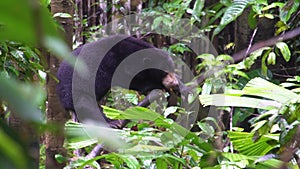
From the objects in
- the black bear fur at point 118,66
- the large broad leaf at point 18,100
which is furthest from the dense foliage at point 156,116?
the black bear fur at point 118,66

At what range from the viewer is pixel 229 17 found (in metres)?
1.38

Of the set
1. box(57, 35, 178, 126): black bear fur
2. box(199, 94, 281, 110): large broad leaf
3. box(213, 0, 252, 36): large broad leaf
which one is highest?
box(213, 0, 252, 36): large broad leaf

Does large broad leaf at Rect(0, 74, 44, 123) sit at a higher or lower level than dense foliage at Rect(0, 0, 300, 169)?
higher

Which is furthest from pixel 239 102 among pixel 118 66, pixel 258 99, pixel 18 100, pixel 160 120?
pixel 118 66

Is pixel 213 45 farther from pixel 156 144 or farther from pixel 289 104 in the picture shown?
pixel 289 104

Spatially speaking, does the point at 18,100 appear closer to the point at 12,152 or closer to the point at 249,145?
the point at 12,152

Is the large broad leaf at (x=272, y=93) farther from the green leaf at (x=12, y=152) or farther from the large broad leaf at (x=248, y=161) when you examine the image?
the green leaf at (x=12, y=152)

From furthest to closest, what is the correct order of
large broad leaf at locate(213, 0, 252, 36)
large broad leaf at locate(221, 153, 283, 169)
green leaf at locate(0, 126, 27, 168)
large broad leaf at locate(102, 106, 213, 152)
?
large broad leaf at locate(213, 0, 252, 36), large broad leaf at locate(102, 106, 213, 152), large broad leaf at locate(221, 153, 283, 169), green leaf at locate(0, 126, 27, 168)

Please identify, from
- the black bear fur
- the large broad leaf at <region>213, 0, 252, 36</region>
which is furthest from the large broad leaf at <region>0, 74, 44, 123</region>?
the black bear fur

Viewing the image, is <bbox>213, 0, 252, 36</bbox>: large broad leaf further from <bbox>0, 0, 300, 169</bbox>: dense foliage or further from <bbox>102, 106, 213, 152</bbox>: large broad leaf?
<bbox>102, 106, 213, 152</bbox>: large broad leaf

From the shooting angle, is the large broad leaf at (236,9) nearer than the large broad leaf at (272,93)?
No

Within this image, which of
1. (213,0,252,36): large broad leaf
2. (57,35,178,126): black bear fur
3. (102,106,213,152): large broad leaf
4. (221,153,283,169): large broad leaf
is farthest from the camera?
(57,35,178,126): black bear fur

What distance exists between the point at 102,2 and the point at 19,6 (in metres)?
2.87

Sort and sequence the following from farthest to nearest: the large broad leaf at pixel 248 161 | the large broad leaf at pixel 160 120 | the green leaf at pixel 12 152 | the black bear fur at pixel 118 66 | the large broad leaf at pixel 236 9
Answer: the black bear fur at pixel 118 66 → the large broad leaf at pixel 236 9 → the large broad leaf at pixel 160 120 → the large broad leaf at pixel 248 161 → the green leaf at pixel 12 152
